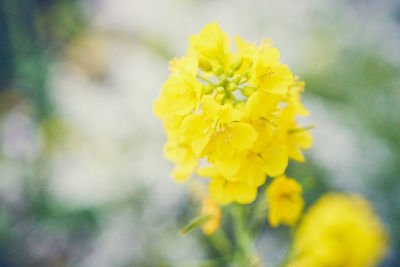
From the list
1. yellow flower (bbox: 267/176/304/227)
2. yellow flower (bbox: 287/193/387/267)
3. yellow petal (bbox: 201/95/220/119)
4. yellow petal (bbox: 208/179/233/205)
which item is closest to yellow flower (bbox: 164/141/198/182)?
yellow petal (bbox: 208/179/233/205)

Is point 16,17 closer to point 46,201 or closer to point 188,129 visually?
point 46,201

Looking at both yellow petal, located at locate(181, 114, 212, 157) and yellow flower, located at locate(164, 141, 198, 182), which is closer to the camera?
yellow petal, located at locate(181, 114, 212, 157)

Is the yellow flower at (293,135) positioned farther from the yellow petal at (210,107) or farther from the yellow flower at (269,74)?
the yellow petal at (210,107)

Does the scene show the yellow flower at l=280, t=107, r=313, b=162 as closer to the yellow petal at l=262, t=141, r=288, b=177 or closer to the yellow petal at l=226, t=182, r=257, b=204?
the yellow petal at l=262, t=141, r=288, b=177

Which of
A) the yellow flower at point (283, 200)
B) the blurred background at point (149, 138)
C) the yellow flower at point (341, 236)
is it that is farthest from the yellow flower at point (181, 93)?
the blurred background at point (149, 138)

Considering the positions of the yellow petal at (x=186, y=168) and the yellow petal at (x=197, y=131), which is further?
the yellow petal at (x=186, y=168)

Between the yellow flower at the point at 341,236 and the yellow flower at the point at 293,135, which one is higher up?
the yellow flower at the point at 293,135

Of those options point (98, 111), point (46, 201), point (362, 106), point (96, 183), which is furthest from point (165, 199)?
point (362, 106)
